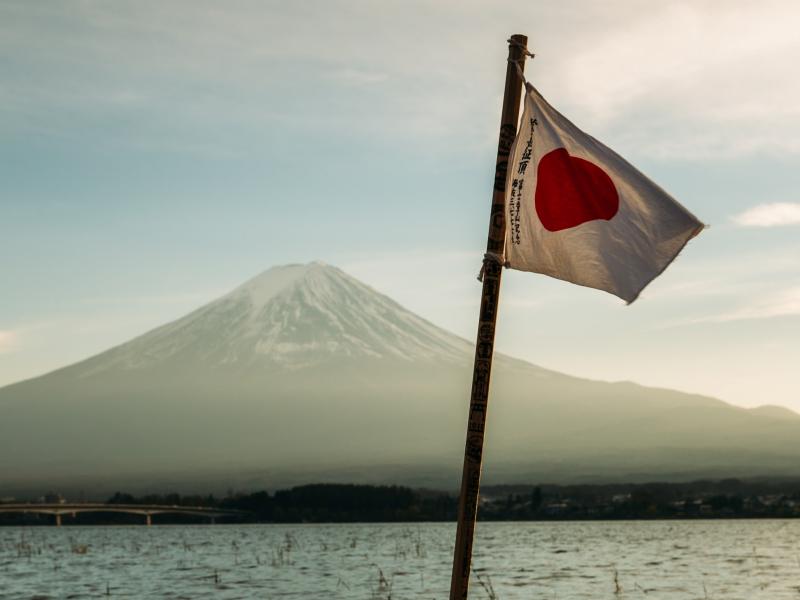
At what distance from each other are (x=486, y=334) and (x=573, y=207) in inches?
46.5

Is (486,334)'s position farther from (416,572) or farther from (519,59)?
(416,572)

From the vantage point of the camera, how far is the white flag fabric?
8914mm

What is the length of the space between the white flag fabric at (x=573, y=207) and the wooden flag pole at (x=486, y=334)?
9 cm

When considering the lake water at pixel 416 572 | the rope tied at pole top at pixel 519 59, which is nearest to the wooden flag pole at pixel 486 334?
the rope tied at pole top at pixel 519 59

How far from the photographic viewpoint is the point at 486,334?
8.73m

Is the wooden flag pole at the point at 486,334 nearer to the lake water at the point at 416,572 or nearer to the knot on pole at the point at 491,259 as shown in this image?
the knot on pole at the point at 491,259

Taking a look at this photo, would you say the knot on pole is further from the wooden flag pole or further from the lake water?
the lake water

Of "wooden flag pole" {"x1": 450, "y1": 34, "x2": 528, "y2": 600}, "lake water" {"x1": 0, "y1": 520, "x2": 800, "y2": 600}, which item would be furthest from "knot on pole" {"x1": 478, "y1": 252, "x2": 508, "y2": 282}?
"lake water" {"x1": 0, "y1": 520, "x2": 800, "y2": 600}

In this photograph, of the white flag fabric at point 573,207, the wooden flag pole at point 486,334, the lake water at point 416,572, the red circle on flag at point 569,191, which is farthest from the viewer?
the lake water at point 416,572

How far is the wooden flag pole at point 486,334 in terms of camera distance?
873 cm

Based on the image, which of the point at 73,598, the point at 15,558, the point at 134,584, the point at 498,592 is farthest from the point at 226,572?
the point at 15,558

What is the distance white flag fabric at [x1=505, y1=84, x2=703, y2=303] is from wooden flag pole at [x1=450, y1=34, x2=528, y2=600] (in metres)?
0.09

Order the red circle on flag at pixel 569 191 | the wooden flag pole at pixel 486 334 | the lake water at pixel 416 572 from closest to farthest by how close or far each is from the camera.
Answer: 1. the wooden flag pole at pixel 486 334
2. the red circle on flag at pixel 569 191
3. the lake water at pixel 416 572

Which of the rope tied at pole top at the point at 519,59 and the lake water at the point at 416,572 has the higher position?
the rope tied at pole top at the point at 519,59
